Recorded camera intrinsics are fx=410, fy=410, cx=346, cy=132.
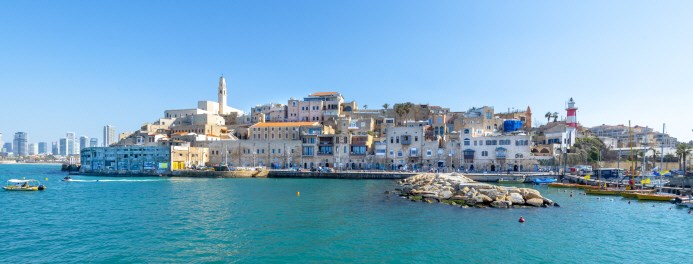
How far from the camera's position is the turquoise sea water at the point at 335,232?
17.9m

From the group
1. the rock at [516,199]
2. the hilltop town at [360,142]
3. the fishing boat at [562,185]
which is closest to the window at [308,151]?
the hilltop town at [360,142]

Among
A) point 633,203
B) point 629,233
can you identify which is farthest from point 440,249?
point 633,203

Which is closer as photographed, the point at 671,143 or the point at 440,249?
the point at 440,249

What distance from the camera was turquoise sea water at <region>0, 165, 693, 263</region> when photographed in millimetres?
17859

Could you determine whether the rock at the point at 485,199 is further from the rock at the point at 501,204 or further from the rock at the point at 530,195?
the rock at the point at 530,195

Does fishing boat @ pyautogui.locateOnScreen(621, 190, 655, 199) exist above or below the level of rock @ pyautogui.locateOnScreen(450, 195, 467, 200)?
below

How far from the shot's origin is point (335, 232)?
22.0 m

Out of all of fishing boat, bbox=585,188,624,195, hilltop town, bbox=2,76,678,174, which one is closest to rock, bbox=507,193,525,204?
fishing boat, bbox=585,188,624,195

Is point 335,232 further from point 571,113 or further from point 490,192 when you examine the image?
point 571,113

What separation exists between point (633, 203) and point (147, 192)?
149ft

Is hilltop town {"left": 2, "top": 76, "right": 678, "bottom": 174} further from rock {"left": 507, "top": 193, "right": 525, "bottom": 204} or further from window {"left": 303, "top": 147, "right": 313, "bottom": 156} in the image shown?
rock {"left": 507, "top": 193, "right": 525, "bottom": 204}

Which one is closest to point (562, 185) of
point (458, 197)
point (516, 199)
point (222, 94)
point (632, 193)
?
point (632, 193)

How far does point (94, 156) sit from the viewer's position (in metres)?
77.7

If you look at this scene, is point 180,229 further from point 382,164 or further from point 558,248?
point 382,164
